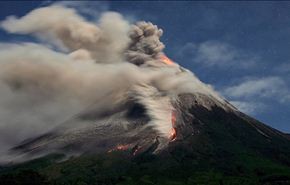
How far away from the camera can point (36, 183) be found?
142 meters

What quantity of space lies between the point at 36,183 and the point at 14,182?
618 centimetres

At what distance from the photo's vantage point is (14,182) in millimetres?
139250
